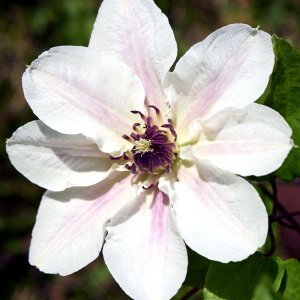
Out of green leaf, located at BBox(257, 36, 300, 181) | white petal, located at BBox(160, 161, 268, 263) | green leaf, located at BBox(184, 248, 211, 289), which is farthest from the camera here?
green leaf, located at BBox(184, 248, 211, 289)

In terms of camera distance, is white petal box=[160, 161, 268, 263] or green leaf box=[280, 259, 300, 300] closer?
white petal box=[160, 161, 268, 263]

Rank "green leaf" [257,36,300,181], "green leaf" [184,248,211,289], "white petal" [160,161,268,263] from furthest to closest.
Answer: "green leaf" [184,248,211,289] → "green leaf" [257,36,300,181] → "white petal" [160,161,268,263]

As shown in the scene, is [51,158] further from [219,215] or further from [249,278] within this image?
[249,278]

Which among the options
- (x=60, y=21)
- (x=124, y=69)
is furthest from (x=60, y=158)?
(x=60, y=21)

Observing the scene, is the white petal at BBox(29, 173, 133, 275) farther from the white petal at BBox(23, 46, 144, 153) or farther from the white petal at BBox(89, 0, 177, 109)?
the white petal at BBox(89, 0, 177, 109)

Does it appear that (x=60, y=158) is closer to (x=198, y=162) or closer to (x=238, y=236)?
(x=198, y=162)

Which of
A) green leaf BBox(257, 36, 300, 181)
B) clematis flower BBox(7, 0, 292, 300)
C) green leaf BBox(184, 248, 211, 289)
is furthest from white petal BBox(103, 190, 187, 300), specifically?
green leaf BBox(257, 36, 300, 181)

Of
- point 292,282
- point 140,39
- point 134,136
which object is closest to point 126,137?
point 134,136
